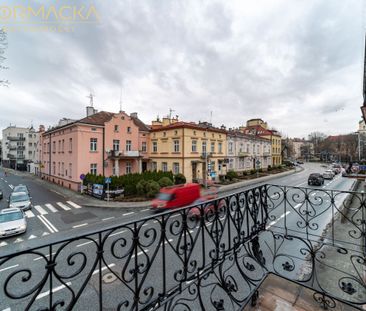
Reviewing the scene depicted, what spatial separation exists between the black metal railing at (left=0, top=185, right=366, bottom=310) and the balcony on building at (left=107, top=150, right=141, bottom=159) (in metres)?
14.3

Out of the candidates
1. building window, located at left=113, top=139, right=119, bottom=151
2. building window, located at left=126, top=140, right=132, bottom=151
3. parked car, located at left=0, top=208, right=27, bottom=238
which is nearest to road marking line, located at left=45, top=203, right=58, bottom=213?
parked car, located at left=0, top=208, right=27, bottom=238

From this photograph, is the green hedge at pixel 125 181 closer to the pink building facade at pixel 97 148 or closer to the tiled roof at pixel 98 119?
the pink building facade at pixel 97 148

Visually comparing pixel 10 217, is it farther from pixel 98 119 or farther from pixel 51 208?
pixel 98 119

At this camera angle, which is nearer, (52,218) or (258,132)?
(52,218)

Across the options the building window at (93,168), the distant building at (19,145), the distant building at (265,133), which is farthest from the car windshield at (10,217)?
the distant building at (19,145)

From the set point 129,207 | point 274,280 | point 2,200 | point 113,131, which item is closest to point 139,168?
point 113,131

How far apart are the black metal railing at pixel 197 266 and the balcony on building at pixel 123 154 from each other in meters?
14.3

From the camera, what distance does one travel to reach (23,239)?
887cm

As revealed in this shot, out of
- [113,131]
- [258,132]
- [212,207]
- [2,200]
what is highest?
[258,132]

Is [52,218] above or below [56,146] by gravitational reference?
below

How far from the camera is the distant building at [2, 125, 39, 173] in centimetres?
5219

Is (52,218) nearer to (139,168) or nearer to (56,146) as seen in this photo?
(139,168)

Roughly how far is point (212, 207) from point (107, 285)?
4.77 metres

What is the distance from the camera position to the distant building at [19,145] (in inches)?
2055
